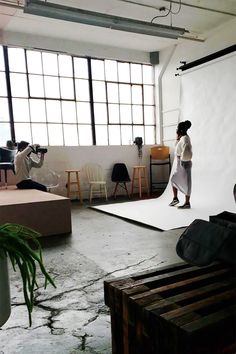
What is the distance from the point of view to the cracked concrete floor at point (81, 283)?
1.46 m

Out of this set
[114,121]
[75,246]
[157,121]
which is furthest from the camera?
[157,121]

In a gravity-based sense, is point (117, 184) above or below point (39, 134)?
below

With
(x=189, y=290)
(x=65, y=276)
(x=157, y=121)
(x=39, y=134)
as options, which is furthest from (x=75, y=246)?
(x=157, y=121)

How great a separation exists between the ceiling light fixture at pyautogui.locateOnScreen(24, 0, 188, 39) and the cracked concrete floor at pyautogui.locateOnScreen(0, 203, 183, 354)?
2703mm

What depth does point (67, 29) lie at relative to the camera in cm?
558

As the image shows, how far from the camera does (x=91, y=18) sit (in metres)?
3.94

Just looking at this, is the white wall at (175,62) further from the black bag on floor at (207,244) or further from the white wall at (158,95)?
the black bag on floor at (207,244)

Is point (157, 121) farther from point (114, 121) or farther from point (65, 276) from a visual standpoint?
point (65, 276)

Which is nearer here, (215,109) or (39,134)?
(215,109)

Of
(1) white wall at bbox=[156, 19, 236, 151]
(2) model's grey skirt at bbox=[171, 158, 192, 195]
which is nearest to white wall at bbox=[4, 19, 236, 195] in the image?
(1) white wall at bbox=[156, 19, 236, 151]

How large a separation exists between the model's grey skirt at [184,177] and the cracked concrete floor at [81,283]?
56.8 inches

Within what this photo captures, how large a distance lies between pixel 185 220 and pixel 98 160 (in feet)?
9.67

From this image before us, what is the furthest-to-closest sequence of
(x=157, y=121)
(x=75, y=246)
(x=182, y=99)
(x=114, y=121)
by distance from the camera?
1. (x=157, y=121)
2. (x=114, y=121)
3. (x=182, y=99)
4. (x=75, y=246)

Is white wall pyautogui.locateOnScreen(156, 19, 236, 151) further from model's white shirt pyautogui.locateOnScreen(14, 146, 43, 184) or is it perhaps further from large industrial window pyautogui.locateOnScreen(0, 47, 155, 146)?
model's white shirt pyautogui.locateOnScreen(14, 146, 43, 184)
